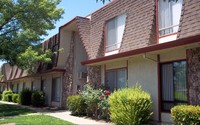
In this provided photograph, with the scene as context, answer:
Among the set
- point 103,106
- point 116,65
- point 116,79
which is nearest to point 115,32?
point 116,65

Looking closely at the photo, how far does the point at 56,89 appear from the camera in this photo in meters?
23.7

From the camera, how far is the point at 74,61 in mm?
20844

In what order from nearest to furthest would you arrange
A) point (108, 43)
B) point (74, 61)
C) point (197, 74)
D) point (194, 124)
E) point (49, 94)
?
point (194, 124), point (197, 74), point (108, 43), point (74, 61), point (49, 94)

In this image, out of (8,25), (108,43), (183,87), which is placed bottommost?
(183,87)

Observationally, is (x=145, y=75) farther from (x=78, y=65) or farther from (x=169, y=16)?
(x=78, y=65)

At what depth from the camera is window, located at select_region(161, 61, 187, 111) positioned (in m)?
11.3

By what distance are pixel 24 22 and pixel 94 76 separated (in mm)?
8756

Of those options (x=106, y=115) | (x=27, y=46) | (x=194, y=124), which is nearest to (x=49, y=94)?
(x=27, y=46)

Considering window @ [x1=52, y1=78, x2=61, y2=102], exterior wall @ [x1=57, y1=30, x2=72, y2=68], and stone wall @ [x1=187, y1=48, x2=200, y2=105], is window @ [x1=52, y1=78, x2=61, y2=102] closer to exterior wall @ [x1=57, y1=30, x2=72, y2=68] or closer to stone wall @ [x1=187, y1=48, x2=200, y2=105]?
exterior wall @ [x1=57, y1=30, x2=72, y2=68]

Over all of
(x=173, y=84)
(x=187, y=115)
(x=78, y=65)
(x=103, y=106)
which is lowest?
(x=103, y=106)

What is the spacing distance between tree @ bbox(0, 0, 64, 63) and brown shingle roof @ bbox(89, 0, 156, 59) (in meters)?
5.70

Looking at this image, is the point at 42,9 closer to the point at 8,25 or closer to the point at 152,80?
the point at 8,25

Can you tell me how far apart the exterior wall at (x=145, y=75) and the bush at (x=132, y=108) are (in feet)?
3.29

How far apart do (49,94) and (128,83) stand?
12.1m
